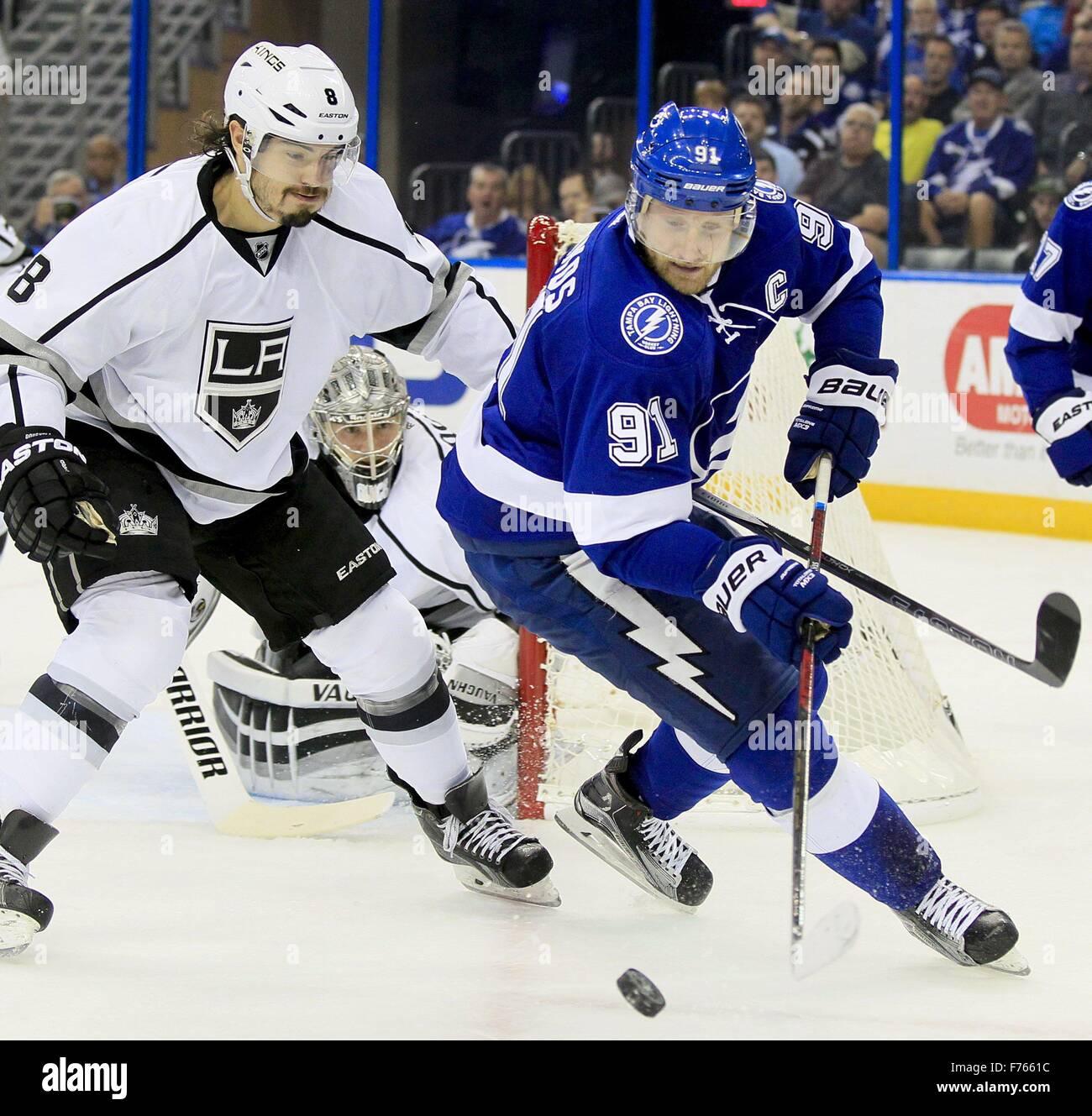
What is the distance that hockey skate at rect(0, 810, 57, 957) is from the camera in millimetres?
2332

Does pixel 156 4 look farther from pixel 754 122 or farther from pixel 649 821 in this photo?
pixel 649 821

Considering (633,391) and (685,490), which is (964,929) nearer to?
(685,490)

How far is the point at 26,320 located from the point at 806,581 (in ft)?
3.53

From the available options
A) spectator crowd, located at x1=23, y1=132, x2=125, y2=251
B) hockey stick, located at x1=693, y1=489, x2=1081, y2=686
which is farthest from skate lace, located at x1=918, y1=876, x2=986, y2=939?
spectator crowd, located at x1=23, y1=132, x2=125, y2=251

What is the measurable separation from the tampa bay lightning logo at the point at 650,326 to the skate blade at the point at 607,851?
2.99 feet

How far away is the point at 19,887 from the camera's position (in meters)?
2.34

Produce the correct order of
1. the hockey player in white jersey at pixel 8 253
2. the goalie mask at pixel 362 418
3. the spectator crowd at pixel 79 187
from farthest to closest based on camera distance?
the spectator crowd at pixel 79 187 < the hockey player in white jersey at pixel 8 253 < the goalie mask at pixel 362 418

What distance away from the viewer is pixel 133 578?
2389mm

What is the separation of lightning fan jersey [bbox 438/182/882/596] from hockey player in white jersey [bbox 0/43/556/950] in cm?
25

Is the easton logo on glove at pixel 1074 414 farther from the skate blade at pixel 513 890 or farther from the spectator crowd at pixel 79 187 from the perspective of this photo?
the spectator crowd at pixel 79 187

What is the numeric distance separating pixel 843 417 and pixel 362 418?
1.15 m

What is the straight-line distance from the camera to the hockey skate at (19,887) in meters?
2.33

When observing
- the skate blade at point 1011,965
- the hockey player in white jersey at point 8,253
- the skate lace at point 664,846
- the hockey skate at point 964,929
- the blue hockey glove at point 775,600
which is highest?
the blue hockey glove at point 775,600

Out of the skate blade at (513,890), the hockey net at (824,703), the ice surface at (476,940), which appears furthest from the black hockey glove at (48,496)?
the hockey net at (824,703)
